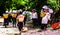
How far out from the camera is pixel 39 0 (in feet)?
67.1

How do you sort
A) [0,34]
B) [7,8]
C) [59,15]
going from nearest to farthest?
1. [0,34]
2. [59,15]
3. [7,8]

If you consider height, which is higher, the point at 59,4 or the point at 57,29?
the point at 59,4

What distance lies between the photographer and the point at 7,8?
27.9 metres

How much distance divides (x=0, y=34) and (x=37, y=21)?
3576mm

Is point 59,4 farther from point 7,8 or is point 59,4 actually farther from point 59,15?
point 7,8

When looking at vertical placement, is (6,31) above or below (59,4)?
below

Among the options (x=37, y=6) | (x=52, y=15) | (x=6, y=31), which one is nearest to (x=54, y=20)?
(x=52, y=15)

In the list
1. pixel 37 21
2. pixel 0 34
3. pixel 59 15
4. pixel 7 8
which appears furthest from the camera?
pixel 7 8

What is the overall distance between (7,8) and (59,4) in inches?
330

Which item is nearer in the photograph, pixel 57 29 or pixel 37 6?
pixel 57 29

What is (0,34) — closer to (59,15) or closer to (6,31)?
(6,31)

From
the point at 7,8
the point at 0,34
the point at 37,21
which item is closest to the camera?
the point at 0,34

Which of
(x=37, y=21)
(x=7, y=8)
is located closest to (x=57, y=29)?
(x=37, y=21)

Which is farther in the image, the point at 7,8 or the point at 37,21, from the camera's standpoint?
the point at 7,8
